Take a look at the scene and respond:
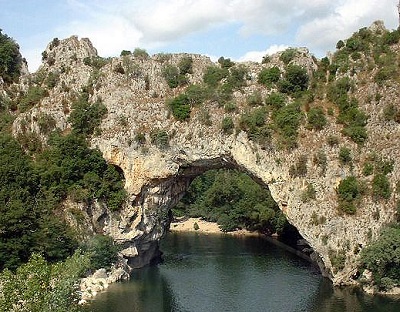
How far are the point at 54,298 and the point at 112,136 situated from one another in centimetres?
3302

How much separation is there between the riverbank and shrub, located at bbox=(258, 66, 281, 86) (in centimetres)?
2693

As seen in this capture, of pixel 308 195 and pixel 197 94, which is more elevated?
pixel 197 94

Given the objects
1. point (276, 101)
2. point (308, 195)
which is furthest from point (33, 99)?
point (308, 195)

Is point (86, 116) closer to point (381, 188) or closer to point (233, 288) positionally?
point (233, 288)

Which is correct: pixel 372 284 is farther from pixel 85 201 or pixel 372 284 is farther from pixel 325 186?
pixel 85 201

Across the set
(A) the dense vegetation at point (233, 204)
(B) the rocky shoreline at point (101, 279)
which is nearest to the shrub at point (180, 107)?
(B) the rocky shoreline at point (101, 279)

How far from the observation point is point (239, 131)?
47.7 m

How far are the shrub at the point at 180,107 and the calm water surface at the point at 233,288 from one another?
1475 cm

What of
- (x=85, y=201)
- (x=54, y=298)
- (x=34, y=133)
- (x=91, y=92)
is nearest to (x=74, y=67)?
(x=91, y=92)

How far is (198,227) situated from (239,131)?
32101 millimetres

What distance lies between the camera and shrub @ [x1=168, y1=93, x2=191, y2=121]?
1946 inches

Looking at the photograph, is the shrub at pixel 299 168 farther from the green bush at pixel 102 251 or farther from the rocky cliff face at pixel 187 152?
the green bush at pixel 102 251

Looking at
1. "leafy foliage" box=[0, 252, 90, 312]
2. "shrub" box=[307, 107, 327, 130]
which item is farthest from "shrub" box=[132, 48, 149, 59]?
"leafy foliage" box=[0, 252, 90, 312]

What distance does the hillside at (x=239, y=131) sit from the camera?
145 ft
